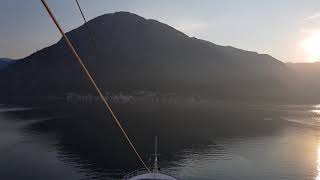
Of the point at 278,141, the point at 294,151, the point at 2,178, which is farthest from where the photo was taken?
the point at 278,141

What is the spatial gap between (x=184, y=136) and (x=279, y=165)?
217 ft

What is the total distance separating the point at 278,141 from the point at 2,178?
5200 inches

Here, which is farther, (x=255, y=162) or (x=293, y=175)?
(x=255, y=162)

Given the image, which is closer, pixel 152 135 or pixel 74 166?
pixel 74 166

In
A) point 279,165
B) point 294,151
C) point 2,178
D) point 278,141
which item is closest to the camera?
point 2,178

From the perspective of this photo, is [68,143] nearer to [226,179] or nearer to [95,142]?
[95,142]

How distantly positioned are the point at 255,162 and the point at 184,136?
61.4m

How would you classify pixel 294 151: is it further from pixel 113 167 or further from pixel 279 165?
pixel 113 167

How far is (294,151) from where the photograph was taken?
158 meters

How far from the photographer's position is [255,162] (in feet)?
426

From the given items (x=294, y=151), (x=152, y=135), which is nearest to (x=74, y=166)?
(x=152, y=135)

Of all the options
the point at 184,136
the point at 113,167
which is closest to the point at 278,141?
the point at 184,136

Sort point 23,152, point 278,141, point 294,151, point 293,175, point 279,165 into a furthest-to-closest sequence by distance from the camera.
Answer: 1. point 278,141
2. point 294,151
3. point 23,152
4. point 279,165
5. point 293,175

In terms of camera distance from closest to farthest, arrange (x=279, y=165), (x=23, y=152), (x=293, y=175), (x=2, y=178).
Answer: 1. (x=2, y=178)
2. (x=293, y=175)
3. (x=279, y=165)
4. (x=23, y=152)
